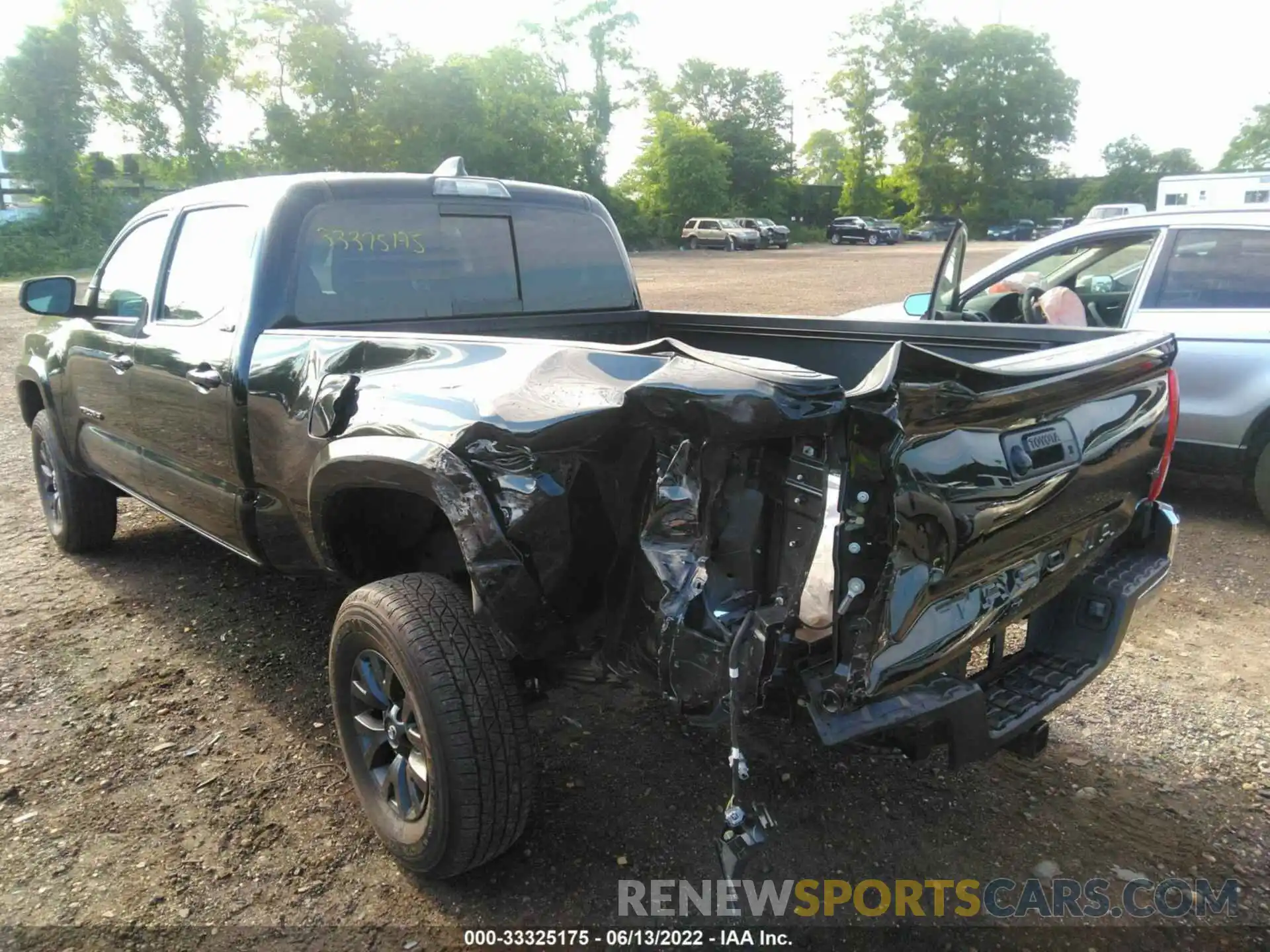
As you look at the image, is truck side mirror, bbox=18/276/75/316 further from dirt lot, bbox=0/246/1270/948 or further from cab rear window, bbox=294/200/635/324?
cab rear window, bbox=294/200/635/324

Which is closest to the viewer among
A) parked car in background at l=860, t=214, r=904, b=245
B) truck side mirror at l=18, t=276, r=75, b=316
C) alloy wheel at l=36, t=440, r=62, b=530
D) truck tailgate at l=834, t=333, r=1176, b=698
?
truck tailgate at l=834, t=333, r=1176, b=698

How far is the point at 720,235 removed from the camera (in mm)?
43188

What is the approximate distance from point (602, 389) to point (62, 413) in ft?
12.4

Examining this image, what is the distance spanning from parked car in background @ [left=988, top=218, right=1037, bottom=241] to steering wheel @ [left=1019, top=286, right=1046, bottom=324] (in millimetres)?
53050

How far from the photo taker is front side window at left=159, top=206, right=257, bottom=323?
128 inches

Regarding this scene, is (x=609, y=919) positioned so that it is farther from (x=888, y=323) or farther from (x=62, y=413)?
(x=62, y=413)

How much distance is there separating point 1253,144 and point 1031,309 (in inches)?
2536

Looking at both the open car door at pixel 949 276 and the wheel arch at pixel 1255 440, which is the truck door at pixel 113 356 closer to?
the open car door at pixel 949 276

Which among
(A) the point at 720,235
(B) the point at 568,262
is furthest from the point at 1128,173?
(B) the point at 568,262

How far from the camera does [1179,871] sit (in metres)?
2.49

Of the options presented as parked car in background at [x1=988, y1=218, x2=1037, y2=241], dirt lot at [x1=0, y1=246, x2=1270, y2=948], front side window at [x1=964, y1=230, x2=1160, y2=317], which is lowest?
parked car in background at [x1=988, y1=218, x2=1037, y2=241]

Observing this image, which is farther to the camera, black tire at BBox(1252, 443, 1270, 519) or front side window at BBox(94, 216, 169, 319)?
black tire at BBox(1252, 443, 1270, 519)

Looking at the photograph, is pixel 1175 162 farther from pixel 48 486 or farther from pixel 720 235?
pixel 48 486

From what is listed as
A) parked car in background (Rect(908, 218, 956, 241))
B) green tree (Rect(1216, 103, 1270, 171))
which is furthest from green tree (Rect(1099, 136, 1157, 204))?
parked car in background (Rect(908, 218, 956, 241))
